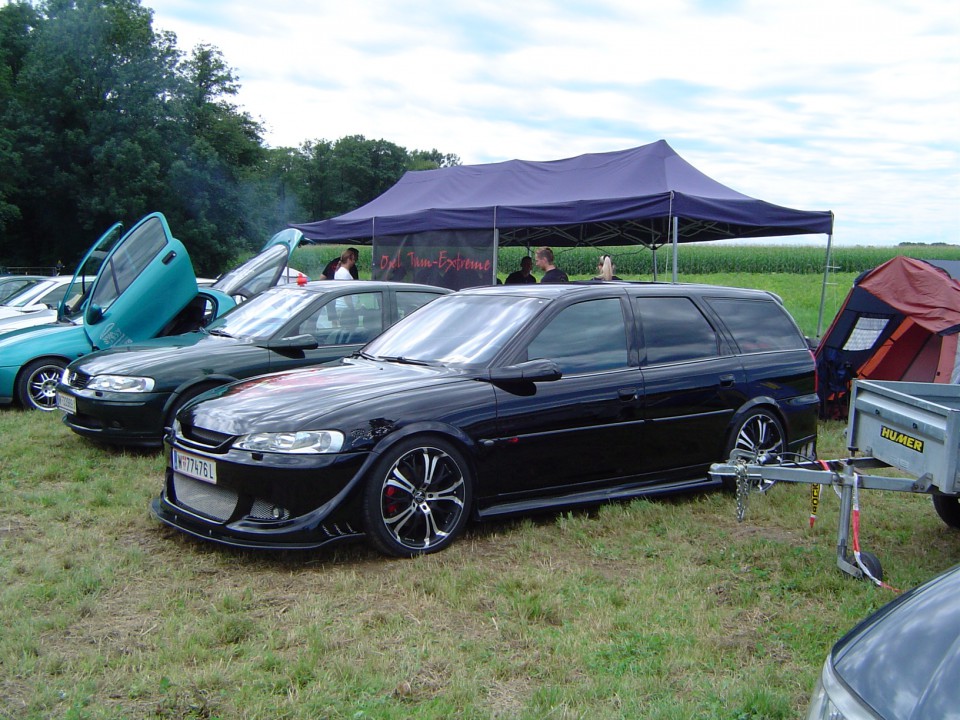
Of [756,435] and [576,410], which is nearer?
[576,410]

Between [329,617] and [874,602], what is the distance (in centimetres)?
249

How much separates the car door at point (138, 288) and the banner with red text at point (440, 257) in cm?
440

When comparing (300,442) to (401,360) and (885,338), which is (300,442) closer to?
(401,360)

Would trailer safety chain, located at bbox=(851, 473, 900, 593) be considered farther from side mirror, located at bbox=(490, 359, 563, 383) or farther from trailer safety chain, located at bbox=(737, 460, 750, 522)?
side mirror, located at bbox=(490, 359, 563, 383)

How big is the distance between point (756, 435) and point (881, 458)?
1683 millimetres

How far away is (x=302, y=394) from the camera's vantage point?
15.5ft

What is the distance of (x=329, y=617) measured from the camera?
3799 mm

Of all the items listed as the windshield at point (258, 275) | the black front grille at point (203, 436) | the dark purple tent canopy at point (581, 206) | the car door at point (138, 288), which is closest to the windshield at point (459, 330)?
the black front grille at point (203, 436)

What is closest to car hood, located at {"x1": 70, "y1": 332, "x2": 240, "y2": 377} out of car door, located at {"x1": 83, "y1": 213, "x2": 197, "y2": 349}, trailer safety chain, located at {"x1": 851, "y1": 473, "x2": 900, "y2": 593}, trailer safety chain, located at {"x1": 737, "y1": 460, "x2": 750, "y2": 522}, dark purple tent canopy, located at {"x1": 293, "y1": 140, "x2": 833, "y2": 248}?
car door, located at {"x1": 83, "y1": 213, "x2": 197, "y2": 349}

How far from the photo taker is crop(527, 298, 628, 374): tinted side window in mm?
5209

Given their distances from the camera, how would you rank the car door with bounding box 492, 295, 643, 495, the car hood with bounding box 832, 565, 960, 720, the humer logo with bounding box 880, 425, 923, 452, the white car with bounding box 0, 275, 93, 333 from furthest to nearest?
1. the white car with bounding box 0, 275, 93, 333
2. the car door with bounding box 492, 295, 643, 495
3. the humer logo with bounding box 880, 425, 923, 452
4. the car hood with bounding box 832, 565, 960, 720

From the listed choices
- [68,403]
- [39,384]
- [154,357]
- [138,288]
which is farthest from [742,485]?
[39,384]

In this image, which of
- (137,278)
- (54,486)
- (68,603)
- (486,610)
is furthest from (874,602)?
(137,278)

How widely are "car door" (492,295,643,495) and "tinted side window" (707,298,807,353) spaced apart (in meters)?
0.97
